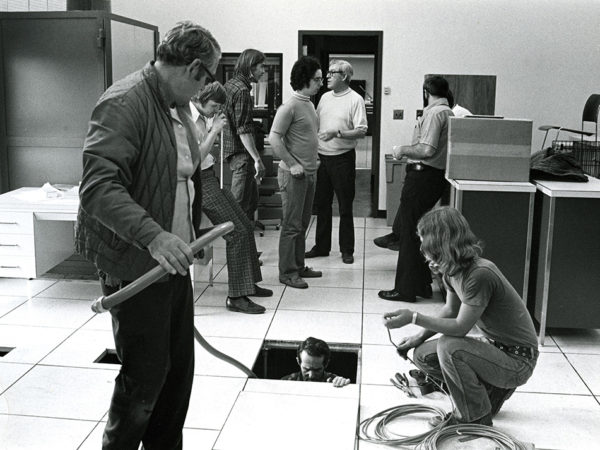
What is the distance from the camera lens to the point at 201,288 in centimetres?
502

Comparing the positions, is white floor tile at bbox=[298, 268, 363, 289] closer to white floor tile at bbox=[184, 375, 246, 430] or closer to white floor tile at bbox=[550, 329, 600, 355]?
white floor tile at bbox=[550, 329, 600, 355]

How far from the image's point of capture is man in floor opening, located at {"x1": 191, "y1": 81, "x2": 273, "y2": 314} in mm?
4270

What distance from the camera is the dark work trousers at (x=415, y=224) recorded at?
473cm

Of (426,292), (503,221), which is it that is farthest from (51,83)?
(503,221)

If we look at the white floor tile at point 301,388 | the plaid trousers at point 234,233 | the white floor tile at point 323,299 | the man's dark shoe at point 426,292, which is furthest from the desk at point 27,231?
the man's dark shoe at point 426,292

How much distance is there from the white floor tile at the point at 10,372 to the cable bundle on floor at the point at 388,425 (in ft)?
5.22

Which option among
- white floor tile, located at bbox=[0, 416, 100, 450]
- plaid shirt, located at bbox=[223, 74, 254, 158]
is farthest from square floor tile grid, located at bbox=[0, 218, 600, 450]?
plaid shirt, located at bbox=[223, 74, 254, 158]

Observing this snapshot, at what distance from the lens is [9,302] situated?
4.67 meters

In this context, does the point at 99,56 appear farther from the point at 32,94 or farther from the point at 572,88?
the point at 572,88

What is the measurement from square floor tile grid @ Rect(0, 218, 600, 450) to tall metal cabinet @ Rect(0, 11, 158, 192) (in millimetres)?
817

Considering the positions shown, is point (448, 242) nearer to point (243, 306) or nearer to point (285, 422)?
point (285, 422)

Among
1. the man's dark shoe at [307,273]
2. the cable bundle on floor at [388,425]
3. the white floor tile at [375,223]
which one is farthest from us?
the white floor tile at [375,223]

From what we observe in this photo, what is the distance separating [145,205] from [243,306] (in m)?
2.41

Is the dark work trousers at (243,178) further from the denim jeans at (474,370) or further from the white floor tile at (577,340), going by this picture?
the denim jeans at (474,370)
